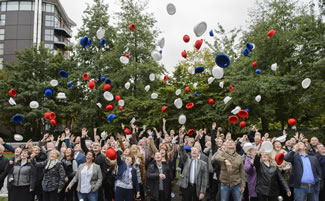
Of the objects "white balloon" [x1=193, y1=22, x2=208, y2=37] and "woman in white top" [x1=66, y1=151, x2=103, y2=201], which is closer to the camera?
"woman in white top" [x1=66, y1=151, x2=103, y2=201]

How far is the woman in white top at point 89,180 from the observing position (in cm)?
581

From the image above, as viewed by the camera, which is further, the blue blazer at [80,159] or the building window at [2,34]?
the building window at [2,34]

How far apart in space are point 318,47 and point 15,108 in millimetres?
25741

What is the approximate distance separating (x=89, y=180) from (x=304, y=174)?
457 cm

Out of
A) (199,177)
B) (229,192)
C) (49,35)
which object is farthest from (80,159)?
(49,35)

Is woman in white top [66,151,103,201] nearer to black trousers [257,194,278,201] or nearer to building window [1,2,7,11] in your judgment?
black trousers [257,194,278,201]

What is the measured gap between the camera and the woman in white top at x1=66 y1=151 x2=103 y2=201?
5812 millimetres

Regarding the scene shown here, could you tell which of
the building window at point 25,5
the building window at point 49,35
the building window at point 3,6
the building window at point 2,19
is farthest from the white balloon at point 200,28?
the building window at point 3,6

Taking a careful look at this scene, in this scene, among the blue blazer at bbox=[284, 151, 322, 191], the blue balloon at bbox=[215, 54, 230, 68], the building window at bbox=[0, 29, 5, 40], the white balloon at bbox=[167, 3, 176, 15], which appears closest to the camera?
the blue blazer at bbox=[284, 151, 322, 191]

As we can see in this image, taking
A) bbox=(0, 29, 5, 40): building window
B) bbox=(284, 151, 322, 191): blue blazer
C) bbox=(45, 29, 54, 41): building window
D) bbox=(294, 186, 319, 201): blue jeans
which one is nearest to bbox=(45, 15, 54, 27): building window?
bbox=(45, 29, 54, 41): building window

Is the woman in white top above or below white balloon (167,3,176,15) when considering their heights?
below

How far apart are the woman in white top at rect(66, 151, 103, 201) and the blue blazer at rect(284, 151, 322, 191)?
415 cm

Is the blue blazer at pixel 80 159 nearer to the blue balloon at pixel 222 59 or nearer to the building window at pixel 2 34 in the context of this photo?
the blue balloon at pixel 222 59

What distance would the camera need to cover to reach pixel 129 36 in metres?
24.9
